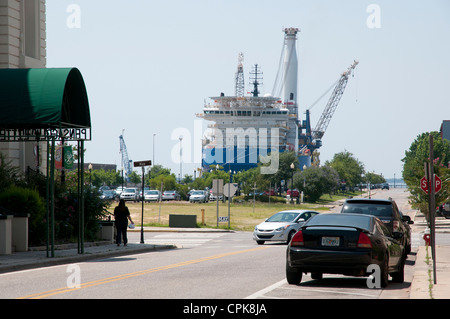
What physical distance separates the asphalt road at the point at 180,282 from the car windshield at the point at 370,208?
1.54 m

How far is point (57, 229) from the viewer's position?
73.9ft

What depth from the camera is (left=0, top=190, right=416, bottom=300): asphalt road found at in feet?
37.1

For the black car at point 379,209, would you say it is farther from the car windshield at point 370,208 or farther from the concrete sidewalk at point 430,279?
the concrete sidewalk at point 430,279

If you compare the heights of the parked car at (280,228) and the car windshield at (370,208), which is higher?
the car windshield at (370,208)

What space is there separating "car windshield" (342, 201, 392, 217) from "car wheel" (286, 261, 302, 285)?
6782 millimetres

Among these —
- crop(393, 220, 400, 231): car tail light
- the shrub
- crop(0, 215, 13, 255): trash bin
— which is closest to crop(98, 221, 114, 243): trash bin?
the shrub

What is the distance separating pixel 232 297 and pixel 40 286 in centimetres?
380

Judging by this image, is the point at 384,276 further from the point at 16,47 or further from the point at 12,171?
the point at 16,47

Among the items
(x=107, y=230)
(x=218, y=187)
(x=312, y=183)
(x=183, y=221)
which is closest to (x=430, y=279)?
(x=107, y=230)

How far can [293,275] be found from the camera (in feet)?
42.3

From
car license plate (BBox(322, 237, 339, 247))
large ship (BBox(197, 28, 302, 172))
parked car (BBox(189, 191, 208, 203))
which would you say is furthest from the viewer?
large ship (BBox(197, 28, 302, 172))

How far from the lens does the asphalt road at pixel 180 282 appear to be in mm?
11320

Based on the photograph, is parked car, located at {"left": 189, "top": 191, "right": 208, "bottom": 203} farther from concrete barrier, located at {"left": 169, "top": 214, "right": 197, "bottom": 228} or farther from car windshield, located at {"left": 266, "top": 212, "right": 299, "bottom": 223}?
car windshield, located at {"left": 266, "top": 212, "right": 299, "bottom": 223}

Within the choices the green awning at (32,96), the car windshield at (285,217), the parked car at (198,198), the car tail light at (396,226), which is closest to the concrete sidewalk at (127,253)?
the car tail light at (396,226)
